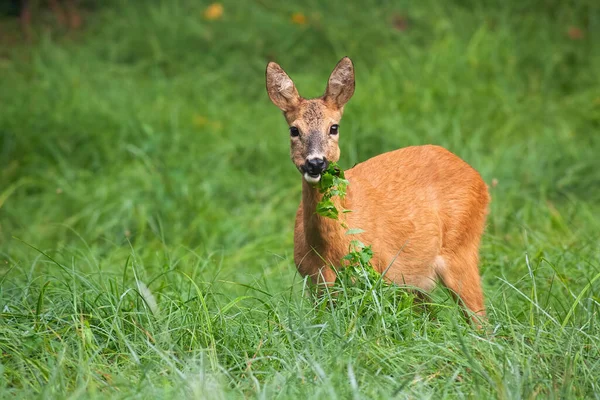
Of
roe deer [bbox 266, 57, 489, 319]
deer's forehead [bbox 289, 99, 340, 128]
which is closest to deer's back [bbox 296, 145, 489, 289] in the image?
roe deer [bbox 266, 57, 489, 319]

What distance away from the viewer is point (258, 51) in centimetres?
952

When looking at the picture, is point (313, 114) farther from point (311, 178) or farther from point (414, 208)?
point (414, 208)

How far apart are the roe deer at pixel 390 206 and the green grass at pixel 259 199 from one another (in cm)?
25

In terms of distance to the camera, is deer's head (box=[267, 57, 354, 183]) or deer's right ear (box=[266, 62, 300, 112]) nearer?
deer's head (box=[267, 57, 354, 183])

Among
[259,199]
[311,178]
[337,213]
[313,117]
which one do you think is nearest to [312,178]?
[311,178]

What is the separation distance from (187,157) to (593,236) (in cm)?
326

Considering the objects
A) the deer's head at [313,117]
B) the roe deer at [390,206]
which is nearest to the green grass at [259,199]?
the roe deer at [390,206]

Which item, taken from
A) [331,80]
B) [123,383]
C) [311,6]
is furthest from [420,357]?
[311,6]

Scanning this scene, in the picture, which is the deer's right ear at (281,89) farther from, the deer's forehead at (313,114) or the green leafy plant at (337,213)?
the green leafy plant at (337,213)

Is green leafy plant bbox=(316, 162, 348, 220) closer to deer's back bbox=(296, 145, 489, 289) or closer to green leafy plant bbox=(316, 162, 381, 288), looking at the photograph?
green leafy plant bbox=(316, 162, 381, 288)

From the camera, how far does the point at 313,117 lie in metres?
4.34

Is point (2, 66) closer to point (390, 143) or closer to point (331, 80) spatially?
point (390, 143)

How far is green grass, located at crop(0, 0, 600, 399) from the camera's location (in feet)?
11.7

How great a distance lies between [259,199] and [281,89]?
261 centimetres
